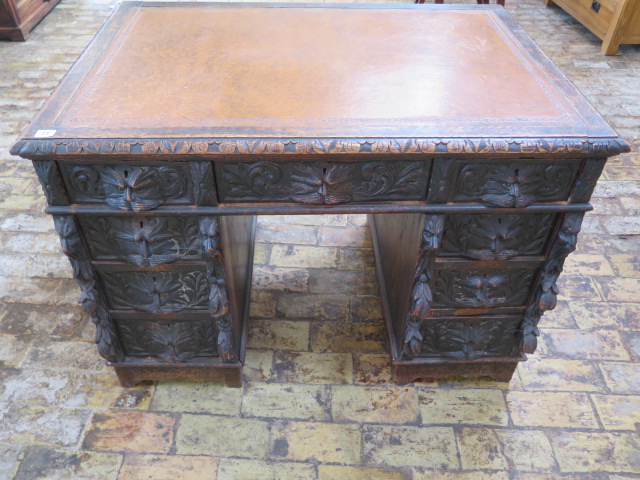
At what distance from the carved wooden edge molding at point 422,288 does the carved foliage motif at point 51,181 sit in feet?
3.29

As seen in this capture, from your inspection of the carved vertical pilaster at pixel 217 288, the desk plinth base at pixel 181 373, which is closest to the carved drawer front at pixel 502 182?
the carved vertical pilaster at pixel 217 288

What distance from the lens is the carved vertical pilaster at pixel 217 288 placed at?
148 centimetres

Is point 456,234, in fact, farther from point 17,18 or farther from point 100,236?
point 17,18

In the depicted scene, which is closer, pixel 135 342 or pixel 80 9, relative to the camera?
pixel 135 342

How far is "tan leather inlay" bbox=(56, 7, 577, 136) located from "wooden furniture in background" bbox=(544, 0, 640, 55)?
9.64ft

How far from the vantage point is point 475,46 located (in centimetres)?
180

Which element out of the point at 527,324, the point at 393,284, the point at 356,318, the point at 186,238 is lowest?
the point at 356,318

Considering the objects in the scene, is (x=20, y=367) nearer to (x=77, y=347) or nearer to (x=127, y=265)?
(x=77, y=347)

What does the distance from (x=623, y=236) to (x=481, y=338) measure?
4.42 feet

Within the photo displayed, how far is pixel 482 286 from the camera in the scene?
1.66 metres

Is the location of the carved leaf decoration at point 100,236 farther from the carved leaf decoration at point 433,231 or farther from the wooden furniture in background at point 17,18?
the wooden furniture in background at point 17,18

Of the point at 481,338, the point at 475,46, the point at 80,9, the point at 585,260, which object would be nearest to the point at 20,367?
the point at 481,338

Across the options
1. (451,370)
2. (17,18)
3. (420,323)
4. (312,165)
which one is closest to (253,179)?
(312,165)

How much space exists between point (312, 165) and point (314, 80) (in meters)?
0.36
